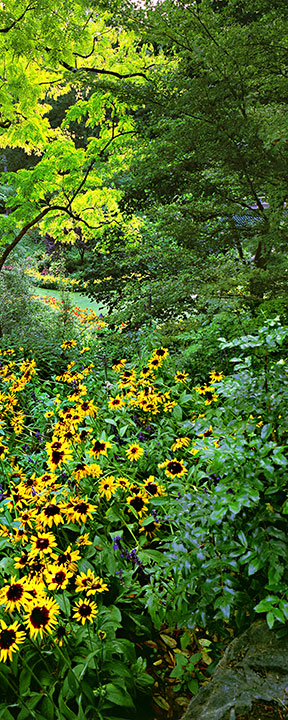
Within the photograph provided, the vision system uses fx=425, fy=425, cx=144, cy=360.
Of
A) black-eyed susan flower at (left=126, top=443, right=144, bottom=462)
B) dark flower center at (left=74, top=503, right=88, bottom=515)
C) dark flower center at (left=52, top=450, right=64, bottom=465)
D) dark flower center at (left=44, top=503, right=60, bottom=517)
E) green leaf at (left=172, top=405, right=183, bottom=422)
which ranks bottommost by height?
dark flower center at (left=44, top=503, right=60, bottom=517)

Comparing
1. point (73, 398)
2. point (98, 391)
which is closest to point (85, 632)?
point (73, 398)

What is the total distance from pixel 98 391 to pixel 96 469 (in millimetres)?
1378

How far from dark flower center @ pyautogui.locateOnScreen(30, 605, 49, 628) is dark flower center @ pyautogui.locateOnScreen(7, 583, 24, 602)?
6cm

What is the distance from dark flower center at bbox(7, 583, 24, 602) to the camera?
1245 mm

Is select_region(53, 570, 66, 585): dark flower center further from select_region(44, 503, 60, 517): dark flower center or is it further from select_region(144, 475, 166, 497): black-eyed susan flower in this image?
select_region(144, 475, 166, 497): black-eyed susan flower

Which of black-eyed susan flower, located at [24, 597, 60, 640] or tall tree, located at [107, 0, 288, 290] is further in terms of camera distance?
tall tree, located at [107, 0, 288, 290]

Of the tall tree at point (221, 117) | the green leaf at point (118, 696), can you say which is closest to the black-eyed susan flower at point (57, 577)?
the green leaf at point (118, 696)

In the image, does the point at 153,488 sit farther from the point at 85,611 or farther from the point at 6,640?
the point at 6,640

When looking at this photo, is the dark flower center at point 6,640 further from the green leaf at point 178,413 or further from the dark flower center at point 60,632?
the green leaf at point 178,413

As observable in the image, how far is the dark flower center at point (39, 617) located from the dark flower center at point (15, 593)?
63mm

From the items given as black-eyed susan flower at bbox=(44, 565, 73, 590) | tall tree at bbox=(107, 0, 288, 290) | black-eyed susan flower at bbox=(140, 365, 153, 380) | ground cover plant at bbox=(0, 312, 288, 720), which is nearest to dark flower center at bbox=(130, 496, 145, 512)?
ground cover plant at bbox=(0, 312, 288, 720)

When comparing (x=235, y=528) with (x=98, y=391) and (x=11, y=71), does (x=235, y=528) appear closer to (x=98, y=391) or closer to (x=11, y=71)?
(x=98, y=391)

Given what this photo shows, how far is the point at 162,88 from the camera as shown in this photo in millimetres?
3803

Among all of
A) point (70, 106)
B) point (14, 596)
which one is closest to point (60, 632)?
point (14, 596)
